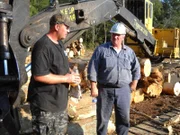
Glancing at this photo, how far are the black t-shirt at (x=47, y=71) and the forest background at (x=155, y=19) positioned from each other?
25.1m

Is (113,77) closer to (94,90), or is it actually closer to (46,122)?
(94,90)

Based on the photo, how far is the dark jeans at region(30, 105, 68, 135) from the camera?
3486 millimetres

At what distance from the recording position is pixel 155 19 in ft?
174

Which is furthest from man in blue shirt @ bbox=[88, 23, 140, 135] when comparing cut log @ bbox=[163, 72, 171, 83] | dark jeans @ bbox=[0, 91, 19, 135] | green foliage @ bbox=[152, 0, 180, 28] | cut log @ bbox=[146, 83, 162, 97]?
green foliage @ bbox=[152, 0, 180, 28]

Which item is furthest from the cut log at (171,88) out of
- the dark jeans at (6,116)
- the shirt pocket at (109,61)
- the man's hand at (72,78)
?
the man's hand at (72,78)

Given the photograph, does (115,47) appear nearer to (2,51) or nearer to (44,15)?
(44,15)

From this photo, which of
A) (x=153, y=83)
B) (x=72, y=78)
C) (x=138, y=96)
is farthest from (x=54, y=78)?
(x=153, y=83)

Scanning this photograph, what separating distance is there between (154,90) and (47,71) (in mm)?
6049

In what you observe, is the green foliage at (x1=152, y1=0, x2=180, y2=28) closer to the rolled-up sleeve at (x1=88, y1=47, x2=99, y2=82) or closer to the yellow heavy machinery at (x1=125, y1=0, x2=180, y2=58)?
the yellow heavy machinery at (x1=125, y1=0, x2=180, y2=58)

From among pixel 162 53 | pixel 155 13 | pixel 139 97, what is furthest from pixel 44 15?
pixel 155 13

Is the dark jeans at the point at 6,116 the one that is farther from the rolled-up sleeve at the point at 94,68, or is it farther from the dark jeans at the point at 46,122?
the rolled-up sleeve at the point at 94,68

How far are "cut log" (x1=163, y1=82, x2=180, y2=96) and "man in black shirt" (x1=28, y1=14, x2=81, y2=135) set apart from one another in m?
6.36

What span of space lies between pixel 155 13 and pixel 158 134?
51.2 metres

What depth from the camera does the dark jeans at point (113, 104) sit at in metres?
4.66
